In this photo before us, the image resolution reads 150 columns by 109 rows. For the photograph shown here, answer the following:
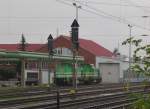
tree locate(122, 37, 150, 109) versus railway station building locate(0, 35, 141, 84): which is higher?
railway station building locate(0, 35, 141, 84)

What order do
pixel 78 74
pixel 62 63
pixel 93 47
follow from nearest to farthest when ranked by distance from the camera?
pixel 78 74
pixel 62 63
pixel 93 47

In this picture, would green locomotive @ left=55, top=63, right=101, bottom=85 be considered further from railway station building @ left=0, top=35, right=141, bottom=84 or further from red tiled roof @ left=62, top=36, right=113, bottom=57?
red tiled roof @ left=62, top=36, right=113, bottom=57

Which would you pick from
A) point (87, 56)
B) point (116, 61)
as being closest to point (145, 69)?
point (116, 61)

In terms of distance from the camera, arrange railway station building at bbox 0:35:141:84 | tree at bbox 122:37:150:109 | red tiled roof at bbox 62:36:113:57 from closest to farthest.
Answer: tree at bbox 122:37:150:109 < railway station building at bbox 0:35:141:84 < red tiled roof at bbox 62:36:113:57

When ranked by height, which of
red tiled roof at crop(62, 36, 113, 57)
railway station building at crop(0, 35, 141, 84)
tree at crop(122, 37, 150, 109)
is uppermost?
red tiled roof at crop(62, 36, 113, 57)

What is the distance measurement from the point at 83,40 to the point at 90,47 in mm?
5077

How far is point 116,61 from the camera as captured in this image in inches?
3501

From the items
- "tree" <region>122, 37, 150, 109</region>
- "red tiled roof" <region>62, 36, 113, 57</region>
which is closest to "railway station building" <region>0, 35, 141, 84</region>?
"red tiled roof" <region>62, 36, 113, 57</region>

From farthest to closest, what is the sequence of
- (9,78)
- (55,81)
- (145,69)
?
(9,78) < (55,81) < (145,69)

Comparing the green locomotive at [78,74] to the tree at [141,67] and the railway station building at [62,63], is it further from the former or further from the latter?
the tree at [141,67]


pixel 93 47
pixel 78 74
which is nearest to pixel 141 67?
pixel 78 74

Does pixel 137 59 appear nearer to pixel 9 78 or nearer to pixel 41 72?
pixel 41 72

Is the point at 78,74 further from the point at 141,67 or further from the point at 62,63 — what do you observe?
the point at 141,67

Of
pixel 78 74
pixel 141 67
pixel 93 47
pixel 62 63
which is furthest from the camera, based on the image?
pixel 93 47
